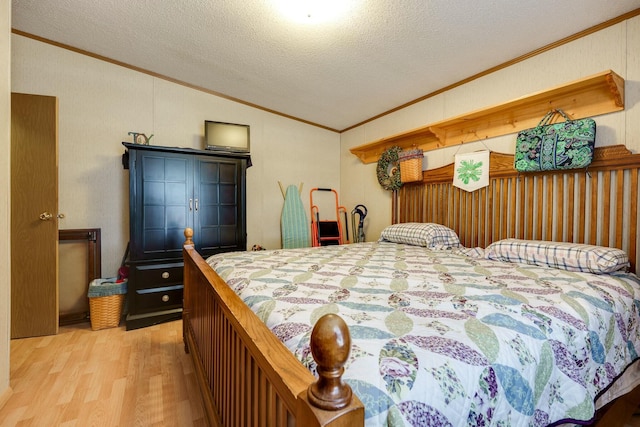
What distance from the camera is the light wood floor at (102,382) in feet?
4.99

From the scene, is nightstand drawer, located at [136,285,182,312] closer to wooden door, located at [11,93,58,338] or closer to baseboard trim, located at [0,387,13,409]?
wooden door, located at [11,93,58,338]

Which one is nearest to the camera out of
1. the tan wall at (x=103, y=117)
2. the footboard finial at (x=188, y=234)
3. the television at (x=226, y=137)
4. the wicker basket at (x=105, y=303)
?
the footboard finial at (x=188, y=234)

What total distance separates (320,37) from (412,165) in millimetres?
1479

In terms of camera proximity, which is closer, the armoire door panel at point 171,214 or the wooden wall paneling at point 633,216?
the wooden wall paneling at point 633,216

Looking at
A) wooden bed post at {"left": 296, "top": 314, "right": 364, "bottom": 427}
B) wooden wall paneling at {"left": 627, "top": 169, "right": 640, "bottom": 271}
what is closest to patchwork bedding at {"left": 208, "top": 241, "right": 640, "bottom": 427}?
wooden bed post at {"left": 296, "top": 314, "right": 364, "bottom": 427}

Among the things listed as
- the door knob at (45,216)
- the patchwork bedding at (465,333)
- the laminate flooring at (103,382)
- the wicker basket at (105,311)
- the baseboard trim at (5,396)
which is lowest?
the laminate flooring at (103,382)

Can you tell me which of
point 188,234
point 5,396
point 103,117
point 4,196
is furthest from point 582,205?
point 103,117

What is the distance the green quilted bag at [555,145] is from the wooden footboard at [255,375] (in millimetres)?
2163

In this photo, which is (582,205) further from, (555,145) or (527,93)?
(527,93)

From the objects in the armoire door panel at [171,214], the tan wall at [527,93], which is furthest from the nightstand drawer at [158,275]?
the tan wall at [527,93]

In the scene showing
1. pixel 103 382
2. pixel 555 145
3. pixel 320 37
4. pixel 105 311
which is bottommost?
pixel 103 382

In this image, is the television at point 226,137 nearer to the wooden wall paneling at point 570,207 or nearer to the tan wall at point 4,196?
the tan wall at point 4,196

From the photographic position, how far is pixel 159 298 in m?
2.79

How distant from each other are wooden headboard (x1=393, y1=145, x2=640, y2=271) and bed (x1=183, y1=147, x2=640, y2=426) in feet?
0.04
